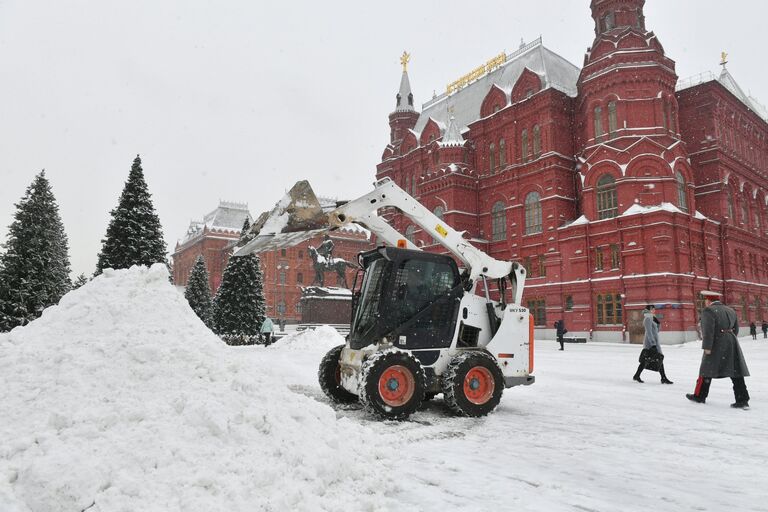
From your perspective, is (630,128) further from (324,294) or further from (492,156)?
(324,294)

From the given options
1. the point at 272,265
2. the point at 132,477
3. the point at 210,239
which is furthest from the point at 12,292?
the point at 210,239

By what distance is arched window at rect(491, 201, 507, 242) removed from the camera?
40791 mm

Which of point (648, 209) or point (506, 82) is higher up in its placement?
point (506, 82)

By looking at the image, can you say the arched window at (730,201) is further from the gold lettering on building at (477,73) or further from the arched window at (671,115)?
the gold lettering on building at (477,73)

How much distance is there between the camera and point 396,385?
268 inches

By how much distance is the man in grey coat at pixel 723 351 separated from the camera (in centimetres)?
786

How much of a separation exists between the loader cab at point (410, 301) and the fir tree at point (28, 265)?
1988 cm

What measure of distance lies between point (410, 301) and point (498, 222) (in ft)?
116

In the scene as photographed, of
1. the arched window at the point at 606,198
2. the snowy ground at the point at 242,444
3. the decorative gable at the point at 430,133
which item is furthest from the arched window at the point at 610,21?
the snowy ground at the point at 242,444

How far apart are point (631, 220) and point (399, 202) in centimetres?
2763

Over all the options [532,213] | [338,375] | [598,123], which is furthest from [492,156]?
[338,375]

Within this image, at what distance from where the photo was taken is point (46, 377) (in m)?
4.49

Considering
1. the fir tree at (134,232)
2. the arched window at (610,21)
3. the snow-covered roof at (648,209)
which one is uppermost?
the arched window at (610,21)

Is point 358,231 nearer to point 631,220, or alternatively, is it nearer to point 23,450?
point 631,220
